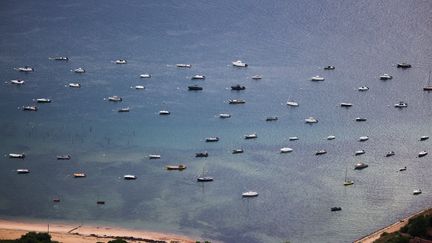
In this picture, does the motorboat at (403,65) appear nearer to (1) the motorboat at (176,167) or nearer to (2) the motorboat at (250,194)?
(2) the motorboat at (250,194)

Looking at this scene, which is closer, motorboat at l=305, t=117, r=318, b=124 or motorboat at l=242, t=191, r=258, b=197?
motorboat at l=242, t=191, r=258, b=197

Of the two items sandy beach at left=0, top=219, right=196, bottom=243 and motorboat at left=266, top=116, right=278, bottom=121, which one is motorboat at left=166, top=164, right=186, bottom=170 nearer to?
sandy beach at left=0, top=219, right=196, bottom=243

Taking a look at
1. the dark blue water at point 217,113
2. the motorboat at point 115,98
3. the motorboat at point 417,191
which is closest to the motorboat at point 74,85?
the dark blue water at point 217,113

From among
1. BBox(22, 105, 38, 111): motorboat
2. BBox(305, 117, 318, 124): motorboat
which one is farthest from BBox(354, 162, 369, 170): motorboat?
BBox(22, 105, 38, 111): motorboat

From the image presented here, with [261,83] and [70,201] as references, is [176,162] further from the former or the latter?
[261,83]

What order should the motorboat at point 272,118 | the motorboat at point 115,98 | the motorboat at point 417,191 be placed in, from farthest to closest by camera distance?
1. the motorboat at point 115,98
2. the motorboat at point 272,118
3. the motorboat at point 417,191

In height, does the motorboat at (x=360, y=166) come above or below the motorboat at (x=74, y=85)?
below

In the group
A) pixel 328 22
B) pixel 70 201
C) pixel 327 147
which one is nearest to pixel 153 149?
pixel 70 201
